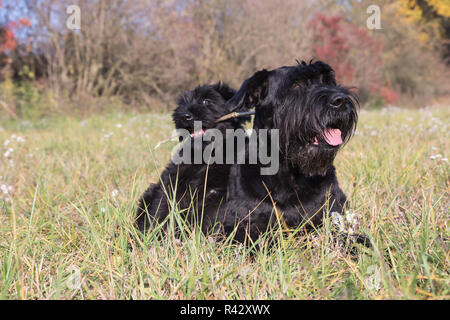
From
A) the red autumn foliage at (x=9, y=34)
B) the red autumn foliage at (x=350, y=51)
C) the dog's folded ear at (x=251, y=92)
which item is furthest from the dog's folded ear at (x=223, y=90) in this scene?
the red autumn foliage at (x=350, y=51)

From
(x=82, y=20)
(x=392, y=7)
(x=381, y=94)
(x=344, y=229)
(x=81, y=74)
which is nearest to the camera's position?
(x=344, y=229)

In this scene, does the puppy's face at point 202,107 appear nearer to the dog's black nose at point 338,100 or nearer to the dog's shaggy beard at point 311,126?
the dog's shaggy beard at point 311,126

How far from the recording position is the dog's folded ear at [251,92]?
7.92 ft

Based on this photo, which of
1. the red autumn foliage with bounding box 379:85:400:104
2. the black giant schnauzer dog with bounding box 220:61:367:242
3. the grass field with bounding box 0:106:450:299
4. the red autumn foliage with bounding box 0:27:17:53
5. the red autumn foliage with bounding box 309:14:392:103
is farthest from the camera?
the red autumn foliage with bounding box 379:85:400:104

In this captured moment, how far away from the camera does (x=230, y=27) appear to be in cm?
1315

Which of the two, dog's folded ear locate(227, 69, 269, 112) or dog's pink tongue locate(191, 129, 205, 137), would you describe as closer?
dog's folded ear locate(227, 69, 269, 112)

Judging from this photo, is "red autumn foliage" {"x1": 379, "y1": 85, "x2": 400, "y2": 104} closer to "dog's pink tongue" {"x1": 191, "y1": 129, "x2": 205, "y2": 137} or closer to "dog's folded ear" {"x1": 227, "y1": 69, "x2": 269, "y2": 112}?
"dog's pink tongue" {"x1": 191, "y1": 129, "x2": 205, "y2": 137}

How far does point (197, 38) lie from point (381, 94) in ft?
42.4

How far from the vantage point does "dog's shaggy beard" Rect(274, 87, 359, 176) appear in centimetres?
224

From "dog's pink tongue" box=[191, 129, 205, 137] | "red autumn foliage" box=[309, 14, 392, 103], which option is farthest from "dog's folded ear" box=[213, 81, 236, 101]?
"red autumn foliage" box=[309, 14, 392, 103]

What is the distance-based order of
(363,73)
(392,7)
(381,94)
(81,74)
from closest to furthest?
1. (81,74)
2. (363,73)
3. (381,94)
4. (392,7)
